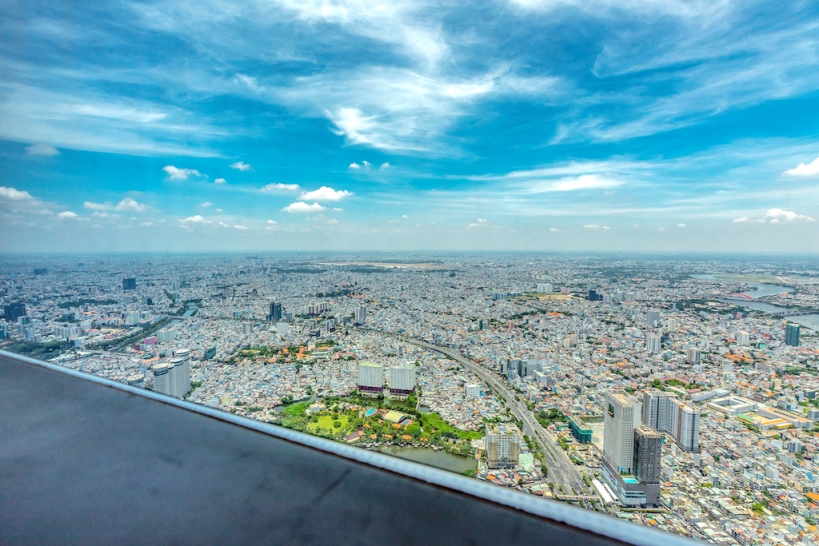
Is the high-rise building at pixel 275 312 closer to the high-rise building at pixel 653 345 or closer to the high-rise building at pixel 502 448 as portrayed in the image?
the high-rise building at pixel 502 448

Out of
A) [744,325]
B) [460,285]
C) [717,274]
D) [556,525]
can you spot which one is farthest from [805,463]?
[460,285]

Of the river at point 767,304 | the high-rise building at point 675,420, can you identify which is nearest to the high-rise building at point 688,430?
the high-rise building at point 675,420

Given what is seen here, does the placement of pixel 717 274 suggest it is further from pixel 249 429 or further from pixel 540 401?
pixel 249 429

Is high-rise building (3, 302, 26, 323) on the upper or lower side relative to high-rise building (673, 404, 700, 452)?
upper

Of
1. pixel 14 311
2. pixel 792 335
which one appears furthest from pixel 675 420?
pixel 14 311

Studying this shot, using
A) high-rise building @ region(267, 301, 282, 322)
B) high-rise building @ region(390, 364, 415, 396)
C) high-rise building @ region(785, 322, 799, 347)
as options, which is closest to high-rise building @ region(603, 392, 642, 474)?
high-rise building @ region(390, 364, 415, 396)

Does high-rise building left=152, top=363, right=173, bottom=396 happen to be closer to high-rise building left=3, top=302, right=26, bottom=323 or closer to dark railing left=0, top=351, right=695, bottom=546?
high-rise building left=3, top=302, right=26, bottom=323
